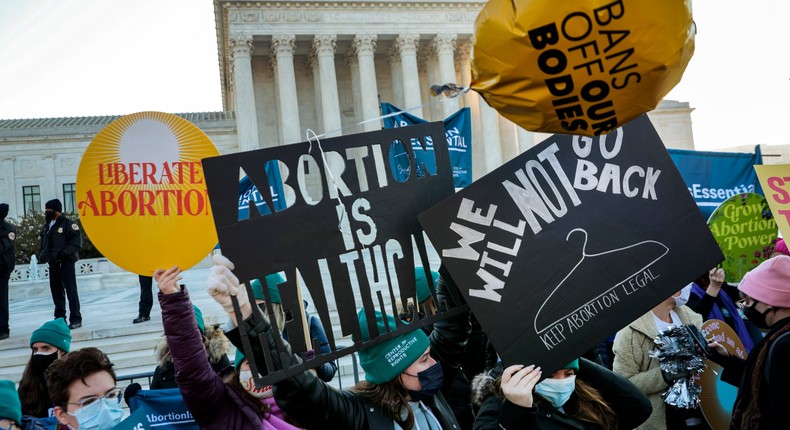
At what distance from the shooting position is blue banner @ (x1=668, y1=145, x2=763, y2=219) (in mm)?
7488

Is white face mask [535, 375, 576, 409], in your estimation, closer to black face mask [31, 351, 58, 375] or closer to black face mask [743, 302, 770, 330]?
black face mask [743, 302, 770, 330]

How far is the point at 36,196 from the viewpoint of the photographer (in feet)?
127

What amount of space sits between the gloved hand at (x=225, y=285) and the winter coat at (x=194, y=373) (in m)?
0.66

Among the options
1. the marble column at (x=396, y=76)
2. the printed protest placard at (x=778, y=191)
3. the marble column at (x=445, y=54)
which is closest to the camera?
the printed protest placard at (x=778, y=191)

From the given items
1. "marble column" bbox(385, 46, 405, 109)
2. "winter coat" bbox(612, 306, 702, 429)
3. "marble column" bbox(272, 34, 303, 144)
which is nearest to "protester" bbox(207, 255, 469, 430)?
"winter coat" bbox(612, 306, 702, 429)

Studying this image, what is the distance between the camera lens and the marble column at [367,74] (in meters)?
38.2

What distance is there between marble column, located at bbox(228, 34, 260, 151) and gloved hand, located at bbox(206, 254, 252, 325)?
3563cm

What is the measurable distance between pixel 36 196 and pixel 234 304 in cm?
4188

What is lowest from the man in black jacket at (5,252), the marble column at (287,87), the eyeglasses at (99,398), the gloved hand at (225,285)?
the eyeglasses at (99,398)

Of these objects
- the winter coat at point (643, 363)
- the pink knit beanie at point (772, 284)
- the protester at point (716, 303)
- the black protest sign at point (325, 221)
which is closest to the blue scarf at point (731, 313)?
the protester at point (716, 303)

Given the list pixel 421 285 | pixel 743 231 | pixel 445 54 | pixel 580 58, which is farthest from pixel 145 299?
pixel 445 54

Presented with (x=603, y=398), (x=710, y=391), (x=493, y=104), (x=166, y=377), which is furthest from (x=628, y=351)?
(x=166, y=377)

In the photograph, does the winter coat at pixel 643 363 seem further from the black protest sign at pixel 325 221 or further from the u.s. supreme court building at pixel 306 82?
the u.s. supreme court building at pixel 306 82

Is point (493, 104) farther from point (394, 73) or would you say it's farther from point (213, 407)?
point (394, 73)
